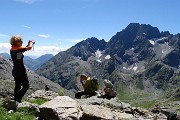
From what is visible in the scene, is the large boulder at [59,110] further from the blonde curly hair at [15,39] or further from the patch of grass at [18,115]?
the blonde curly hair at [15,39]

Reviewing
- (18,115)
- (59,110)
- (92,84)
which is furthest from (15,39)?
(92,84)

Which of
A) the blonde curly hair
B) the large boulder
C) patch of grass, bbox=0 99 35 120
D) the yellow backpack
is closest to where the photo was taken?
patch of grass, bbox=0 99 35 120

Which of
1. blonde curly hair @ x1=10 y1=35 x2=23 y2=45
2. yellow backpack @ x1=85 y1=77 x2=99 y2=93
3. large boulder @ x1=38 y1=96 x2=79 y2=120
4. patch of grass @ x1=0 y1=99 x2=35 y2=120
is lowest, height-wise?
patch of grass @ x1=0 y1=99 x2=35 y2=120

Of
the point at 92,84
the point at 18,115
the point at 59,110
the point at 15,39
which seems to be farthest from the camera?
the point at 92,84

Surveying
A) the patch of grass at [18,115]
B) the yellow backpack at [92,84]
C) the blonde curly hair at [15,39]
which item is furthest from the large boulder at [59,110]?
the yellow backpack at [92,84]

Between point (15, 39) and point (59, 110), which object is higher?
point (15, 39)

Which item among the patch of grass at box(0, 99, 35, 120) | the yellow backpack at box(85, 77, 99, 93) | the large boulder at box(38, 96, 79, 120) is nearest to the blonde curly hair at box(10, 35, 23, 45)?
the patch of grass at box(0, 99, 35, 120)

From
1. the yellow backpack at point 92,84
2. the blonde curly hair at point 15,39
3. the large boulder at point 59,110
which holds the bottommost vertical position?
the large boulder at point 59,110

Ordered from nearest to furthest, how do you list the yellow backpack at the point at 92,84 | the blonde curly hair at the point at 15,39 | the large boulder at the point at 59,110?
the large boulder at the point at 59,110
the blonde curly hair at the point at 15,39
the yellow backpack at the point at 92,84

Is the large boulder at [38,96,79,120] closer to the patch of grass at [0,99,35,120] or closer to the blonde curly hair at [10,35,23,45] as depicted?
the patch of grass at [0,99,35,120]

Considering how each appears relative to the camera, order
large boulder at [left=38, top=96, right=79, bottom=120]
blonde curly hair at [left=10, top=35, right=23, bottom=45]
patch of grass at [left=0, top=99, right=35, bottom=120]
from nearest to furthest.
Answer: patch of grass at [left=0, top=99, right=35, bottom=120]
large boulder at [left=38, top=96, right=79, bottom=120]
blonde curly hair at [left=10, top=35, right=23, bottom=45]

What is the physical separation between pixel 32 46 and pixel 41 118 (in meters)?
4.16

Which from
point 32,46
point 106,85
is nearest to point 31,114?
point 32,46

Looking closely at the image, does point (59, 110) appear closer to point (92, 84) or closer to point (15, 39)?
point (15, 39)
